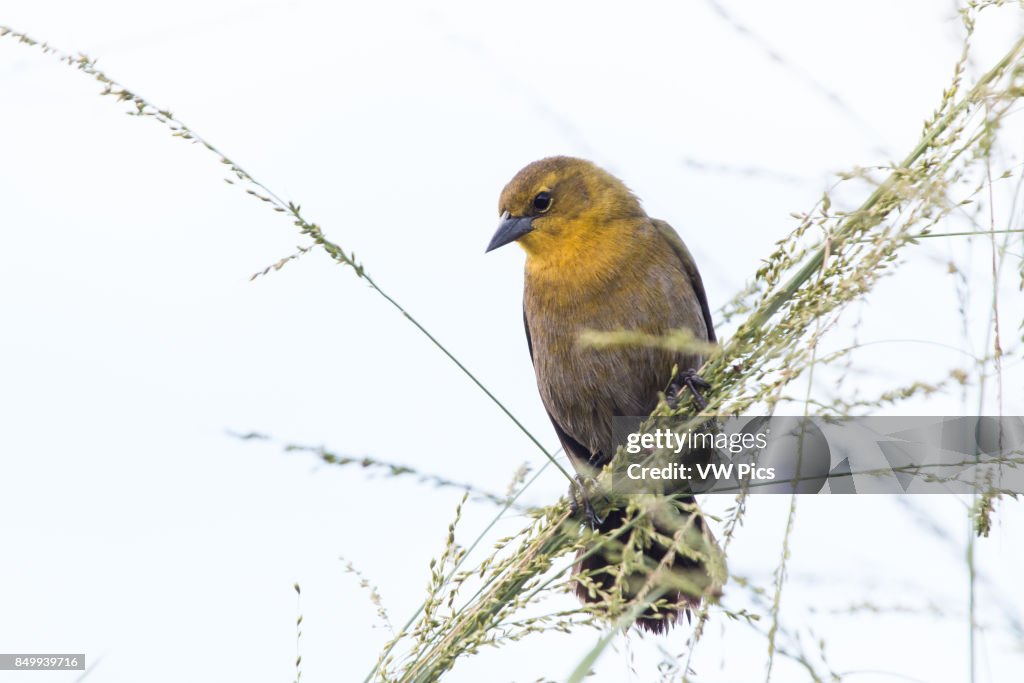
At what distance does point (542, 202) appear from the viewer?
3967 mm

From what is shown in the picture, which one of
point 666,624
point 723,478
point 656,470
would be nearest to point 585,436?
point 666,624

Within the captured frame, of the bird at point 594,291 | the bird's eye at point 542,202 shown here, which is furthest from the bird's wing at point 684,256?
the bird's eye at point 542,202

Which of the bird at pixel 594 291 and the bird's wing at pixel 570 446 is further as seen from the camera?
the bird's wing at pixel 570 446

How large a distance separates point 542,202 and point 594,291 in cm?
48

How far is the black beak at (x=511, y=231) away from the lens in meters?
3.94

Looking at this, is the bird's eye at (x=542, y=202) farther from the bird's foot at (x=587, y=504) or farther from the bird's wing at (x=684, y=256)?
the bird's foot at (x=587, y=504)

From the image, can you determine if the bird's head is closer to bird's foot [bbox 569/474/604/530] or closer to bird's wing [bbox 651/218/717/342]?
bird's wing [bbox 651/218/717/342]

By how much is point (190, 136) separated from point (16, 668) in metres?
1.50

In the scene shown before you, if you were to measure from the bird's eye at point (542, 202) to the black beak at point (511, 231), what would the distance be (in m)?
0.05

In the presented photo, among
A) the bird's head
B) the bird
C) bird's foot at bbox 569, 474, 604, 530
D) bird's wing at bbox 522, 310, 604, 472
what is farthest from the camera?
bird's wing at bbox 522, 310, 604, 472

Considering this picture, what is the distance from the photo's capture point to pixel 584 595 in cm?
315

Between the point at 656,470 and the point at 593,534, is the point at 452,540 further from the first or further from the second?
the point at 656,470

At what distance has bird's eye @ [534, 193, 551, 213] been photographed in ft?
13.0

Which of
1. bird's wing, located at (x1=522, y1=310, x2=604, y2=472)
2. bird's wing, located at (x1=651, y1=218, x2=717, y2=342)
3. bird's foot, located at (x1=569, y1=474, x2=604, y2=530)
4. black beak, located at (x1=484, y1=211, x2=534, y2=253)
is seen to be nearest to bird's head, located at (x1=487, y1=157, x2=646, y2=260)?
black beak, located at (x1=484, y1=211, x2=534, y2=253)
